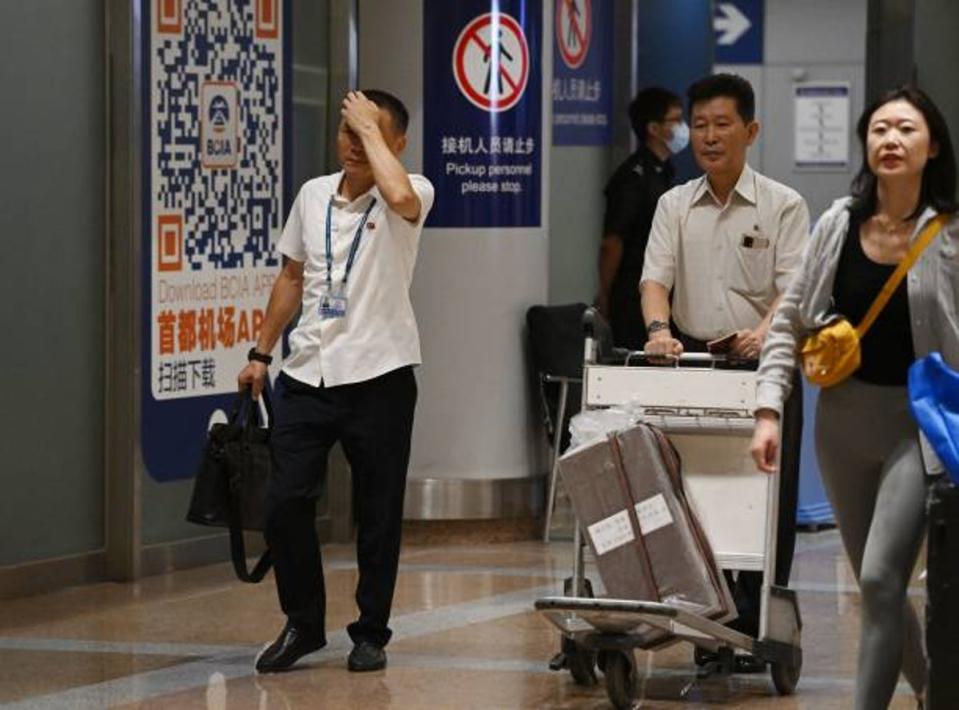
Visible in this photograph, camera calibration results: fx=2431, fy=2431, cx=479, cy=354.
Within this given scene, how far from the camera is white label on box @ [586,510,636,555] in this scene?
6949 millimetres

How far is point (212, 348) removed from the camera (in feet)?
31.8

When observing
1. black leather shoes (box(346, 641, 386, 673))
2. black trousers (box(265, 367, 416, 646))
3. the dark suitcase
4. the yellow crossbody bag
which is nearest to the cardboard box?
black trousers (box(265, 367, 416, 646))

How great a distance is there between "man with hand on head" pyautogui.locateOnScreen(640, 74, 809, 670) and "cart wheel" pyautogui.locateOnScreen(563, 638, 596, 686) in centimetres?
49

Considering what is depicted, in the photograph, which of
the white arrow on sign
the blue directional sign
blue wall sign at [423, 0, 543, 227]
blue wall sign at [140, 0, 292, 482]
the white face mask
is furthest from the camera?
the blue directional sign

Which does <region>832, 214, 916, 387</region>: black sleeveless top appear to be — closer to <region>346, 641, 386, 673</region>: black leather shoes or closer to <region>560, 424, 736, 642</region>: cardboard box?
<region>560, 424, 736, 642</region>: cardboard box

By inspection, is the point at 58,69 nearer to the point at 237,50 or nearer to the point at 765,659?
the point at 237,50

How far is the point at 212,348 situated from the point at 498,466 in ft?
5.05

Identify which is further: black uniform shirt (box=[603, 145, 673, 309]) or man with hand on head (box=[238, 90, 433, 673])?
black uniform shirt (box=[603, 145, 673, 309])

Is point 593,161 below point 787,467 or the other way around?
the other way around

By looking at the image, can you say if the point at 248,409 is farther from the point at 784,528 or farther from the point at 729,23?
the point at 729,23

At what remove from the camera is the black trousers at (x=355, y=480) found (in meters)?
7.37

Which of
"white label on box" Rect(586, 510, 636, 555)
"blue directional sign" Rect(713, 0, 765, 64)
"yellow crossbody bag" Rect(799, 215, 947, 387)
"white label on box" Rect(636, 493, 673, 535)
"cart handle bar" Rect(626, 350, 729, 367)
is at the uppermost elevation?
"blue directional sign" Rect(713, 0, 765, 64)

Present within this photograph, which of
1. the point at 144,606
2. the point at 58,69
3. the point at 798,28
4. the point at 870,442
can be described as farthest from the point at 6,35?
the point at 798,28

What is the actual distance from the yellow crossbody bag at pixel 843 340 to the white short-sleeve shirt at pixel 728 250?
68.3 inches
